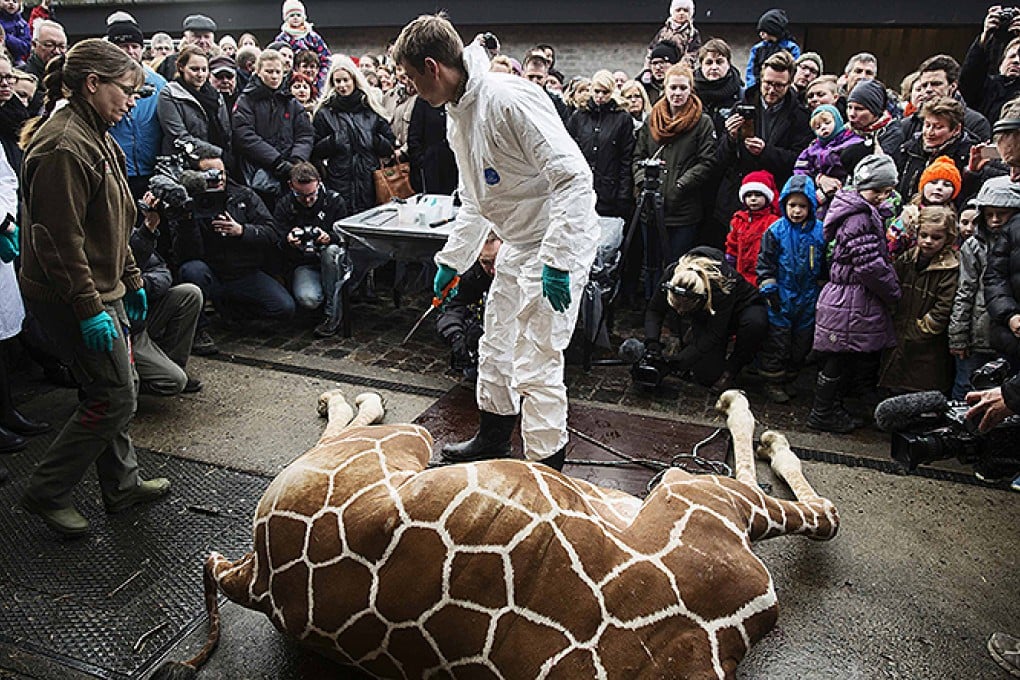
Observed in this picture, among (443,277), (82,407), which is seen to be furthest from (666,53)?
(82,407)

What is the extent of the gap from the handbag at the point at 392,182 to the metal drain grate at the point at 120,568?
12.4 ft

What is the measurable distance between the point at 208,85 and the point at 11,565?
179 inches

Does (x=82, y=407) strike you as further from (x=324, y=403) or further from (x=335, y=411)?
(x=324, y=403)

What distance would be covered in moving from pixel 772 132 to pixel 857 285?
6.05ft

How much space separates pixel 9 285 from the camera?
4.36m

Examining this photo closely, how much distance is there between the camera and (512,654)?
6.91 feet

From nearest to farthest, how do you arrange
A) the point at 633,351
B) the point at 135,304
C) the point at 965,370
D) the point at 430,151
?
the point at 135,304, the point at 965,370, the point at 633,351, the point at 430,151

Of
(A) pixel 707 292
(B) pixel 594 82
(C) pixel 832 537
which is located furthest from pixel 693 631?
(B) pixel 594 82

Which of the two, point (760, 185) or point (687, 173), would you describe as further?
point (687, 173)

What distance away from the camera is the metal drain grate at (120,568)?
2871 mm

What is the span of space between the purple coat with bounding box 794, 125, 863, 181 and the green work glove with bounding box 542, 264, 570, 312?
2.98 m

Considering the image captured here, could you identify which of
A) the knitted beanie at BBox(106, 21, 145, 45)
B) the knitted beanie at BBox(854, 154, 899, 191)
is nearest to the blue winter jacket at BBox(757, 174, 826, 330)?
the knitted beanie at BBox(854, 154, 899, 191)

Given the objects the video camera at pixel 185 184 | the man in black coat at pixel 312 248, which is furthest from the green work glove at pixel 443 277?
the man in black coat at pixel 312 248

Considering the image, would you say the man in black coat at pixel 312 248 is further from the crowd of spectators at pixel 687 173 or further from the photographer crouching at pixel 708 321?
the photographer crouching at pixel 708 321
